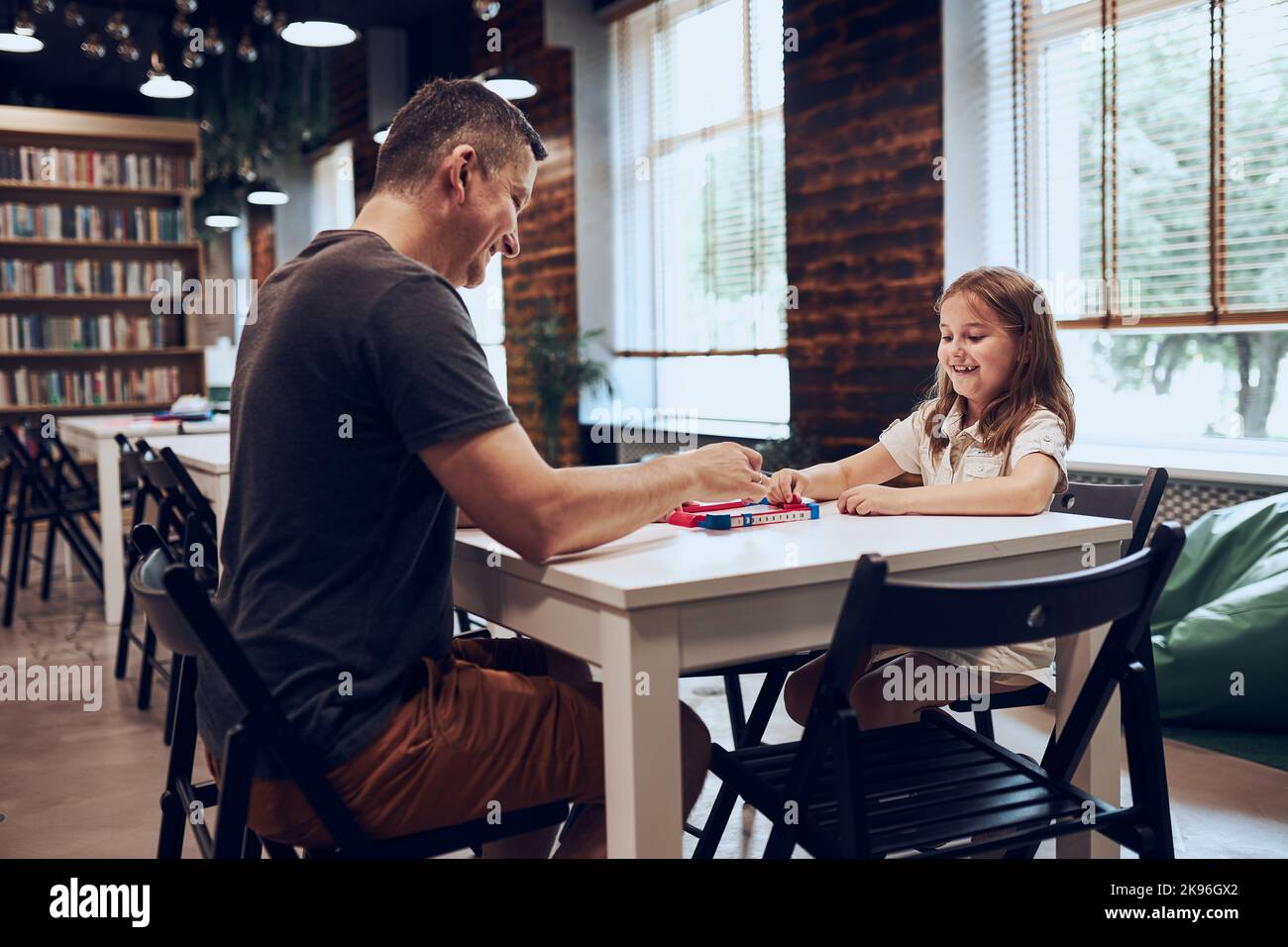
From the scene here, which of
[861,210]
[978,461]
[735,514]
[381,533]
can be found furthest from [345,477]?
[861,210]

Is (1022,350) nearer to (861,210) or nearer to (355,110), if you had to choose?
(861,210)

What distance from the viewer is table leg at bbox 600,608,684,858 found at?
4.26ft

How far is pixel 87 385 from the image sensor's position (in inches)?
314

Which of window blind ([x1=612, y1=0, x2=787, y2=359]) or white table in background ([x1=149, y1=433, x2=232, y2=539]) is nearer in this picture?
white table in background ([x1=149, y1=433, x2=232, y2=539])

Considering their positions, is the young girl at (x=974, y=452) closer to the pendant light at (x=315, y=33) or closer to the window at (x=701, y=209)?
the window at (x=701, y=209)

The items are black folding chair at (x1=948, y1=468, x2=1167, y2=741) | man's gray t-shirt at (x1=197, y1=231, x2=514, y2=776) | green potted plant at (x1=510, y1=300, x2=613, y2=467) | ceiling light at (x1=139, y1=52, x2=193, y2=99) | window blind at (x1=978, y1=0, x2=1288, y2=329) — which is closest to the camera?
man's gray t-shirt at (x1=197, y1=231, x2=514, y2=776)

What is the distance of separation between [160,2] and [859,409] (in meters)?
6.93

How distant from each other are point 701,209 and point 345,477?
5.53m

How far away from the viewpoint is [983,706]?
2020mm

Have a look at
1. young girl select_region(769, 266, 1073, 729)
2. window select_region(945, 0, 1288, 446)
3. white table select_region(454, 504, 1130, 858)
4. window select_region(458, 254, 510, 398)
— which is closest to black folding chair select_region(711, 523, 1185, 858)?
white table select_region(454, 504, 1130, 858)

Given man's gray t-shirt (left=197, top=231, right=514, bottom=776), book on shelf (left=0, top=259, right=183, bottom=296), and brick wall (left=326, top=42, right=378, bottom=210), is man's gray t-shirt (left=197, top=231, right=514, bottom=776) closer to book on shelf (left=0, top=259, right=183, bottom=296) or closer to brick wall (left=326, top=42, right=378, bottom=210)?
book on shelf (left=0, top=259, right=183, bottom=296)

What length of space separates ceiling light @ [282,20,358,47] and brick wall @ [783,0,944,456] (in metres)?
2.19
